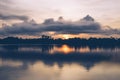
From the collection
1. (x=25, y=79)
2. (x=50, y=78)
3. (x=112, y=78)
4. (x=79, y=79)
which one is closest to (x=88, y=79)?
(x=79, y=79)

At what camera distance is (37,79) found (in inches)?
1481

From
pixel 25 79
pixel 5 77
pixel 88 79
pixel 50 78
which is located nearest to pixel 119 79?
pixel 88 79

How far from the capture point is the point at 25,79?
37.4m

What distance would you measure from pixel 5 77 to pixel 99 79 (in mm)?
18025

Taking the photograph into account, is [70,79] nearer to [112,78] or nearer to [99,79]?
[99,79]

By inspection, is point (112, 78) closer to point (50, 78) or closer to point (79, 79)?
point (79, 79)

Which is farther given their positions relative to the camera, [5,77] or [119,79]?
[5,77]

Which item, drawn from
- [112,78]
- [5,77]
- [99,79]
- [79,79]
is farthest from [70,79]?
[5,77]

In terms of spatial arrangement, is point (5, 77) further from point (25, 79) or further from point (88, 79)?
point (88, 79)

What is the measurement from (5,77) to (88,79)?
1603cm

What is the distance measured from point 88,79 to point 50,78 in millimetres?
7258

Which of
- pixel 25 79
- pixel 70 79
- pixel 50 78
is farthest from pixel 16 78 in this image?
pixel 70 79

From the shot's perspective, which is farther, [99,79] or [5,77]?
[5,77]

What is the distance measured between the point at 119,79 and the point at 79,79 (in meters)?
7.23
